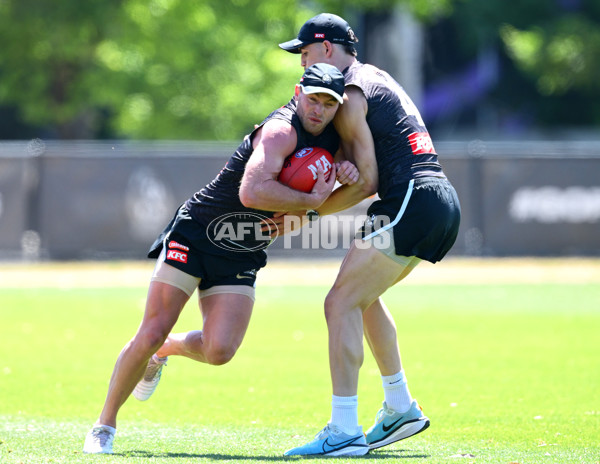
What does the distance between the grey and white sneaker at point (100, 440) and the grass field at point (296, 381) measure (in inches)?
5.1

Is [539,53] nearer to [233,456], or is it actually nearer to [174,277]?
[174,277]

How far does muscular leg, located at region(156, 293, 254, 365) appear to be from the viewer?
6.78 meters

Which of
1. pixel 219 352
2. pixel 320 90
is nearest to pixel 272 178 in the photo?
pixel 320 90

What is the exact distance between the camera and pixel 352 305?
6.47m

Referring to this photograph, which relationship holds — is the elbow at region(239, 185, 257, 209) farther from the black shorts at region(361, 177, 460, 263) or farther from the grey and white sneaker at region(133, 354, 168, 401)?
the grey and white sneaker at region(133, 354, 168, 401)

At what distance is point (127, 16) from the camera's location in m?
29.1

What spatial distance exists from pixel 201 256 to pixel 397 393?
163 cm

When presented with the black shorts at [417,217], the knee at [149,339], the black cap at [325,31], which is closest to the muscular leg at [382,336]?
the black shorts at [417,217]

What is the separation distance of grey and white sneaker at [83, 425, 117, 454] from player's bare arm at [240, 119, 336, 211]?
5.50 ft

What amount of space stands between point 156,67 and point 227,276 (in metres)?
27.1

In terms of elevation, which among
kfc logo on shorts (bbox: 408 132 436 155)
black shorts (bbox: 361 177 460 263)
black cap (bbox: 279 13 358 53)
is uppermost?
black cap (bbox: 279 13 358 53)

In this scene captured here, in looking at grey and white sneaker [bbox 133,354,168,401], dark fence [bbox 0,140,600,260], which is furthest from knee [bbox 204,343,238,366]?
dark fence [bbox 0,140,600,260]

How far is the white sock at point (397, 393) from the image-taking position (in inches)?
269

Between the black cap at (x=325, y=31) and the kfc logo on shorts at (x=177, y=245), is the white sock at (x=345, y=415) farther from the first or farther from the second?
the black cap at (x=325, y=31)
